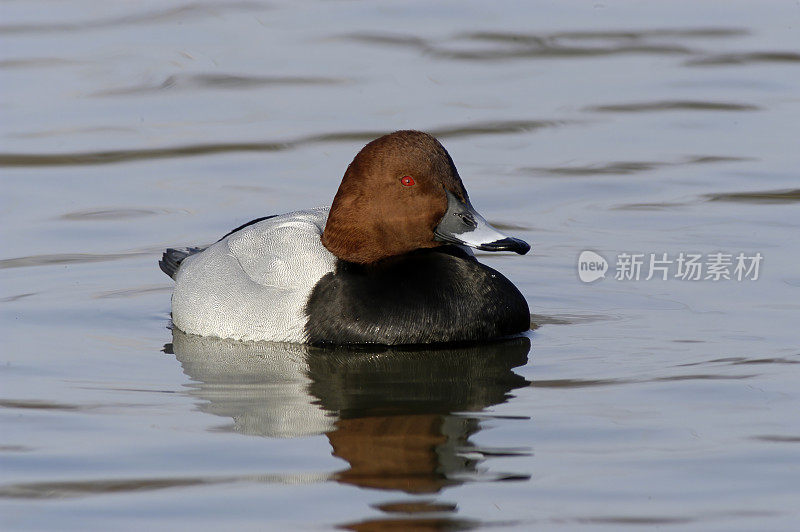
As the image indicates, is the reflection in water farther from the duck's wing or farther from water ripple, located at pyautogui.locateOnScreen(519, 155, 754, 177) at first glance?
water ripple, located at pyautogui.locateOnScreen(519, 155, 754, 177)

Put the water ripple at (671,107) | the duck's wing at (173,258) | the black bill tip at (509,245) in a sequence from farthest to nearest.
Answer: the water ripple at (671,107) → the duck's wing at (173,258) → the black bill tip at (509,245)

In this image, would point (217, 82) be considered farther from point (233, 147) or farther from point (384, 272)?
point (384, 272)

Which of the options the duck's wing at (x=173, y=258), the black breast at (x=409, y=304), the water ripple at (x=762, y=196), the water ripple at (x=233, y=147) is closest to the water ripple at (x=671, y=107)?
the water ripple at (x=233, y=147)

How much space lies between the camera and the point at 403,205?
704 cm

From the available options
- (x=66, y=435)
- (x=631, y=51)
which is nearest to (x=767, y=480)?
(x=66, y=435)

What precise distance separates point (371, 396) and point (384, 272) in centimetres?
98

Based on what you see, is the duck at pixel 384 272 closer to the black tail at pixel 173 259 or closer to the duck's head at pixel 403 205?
the duck's head at pixel 403 205

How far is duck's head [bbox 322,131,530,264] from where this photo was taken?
6.98m

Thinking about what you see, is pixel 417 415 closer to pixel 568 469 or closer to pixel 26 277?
pixel 568 469

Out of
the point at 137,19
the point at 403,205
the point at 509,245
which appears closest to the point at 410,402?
the point at 509,245

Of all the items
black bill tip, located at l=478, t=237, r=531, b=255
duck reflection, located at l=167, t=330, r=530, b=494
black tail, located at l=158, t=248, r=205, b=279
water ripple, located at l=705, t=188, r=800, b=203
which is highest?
black bill tip, located at l=478, t=237, r=531, b=255

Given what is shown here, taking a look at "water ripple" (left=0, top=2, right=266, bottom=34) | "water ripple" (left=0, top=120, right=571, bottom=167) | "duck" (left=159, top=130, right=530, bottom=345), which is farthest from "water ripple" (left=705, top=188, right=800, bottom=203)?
"water ripple" (left=0, top=2, right=266, bottom=34)

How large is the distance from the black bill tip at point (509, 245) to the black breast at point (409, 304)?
0.31 metres

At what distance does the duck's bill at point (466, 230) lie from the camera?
6.89 m
